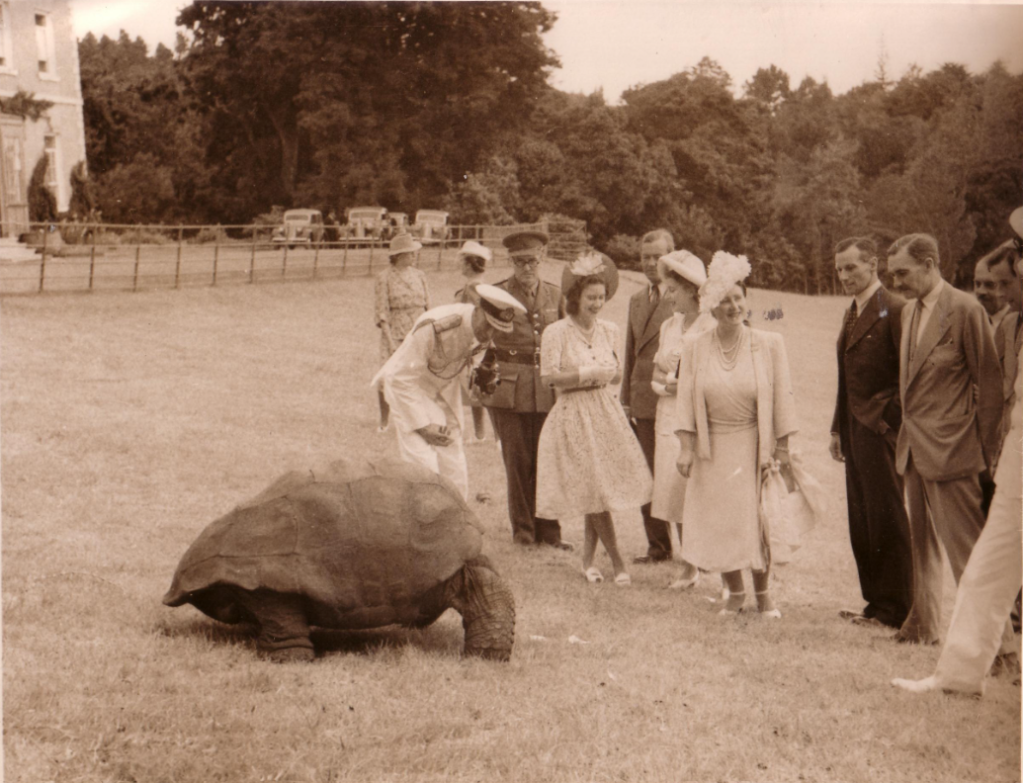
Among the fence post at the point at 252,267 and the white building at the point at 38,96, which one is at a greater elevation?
the white building at the point at 38,96

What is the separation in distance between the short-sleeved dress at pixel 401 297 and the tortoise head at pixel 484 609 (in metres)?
6.13

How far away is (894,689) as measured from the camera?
16.2 feet

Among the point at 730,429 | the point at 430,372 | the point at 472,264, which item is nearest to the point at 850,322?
the point at 730,429

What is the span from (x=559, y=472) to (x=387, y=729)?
108 inches

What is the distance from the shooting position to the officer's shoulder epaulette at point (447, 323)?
6.34 metres

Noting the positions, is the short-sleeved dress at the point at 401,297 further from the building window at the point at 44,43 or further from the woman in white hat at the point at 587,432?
the woman in white hat at the point at 587,432

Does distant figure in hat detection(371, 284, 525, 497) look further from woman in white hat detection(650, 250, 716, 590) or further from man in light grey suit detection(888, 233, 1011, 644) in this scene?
man in light grey suit detection(888, 233, 1011, 644)

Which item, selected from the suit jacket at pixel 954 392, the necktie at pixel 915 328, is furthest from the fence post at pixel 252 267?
the suit jacket at pixel 954 392

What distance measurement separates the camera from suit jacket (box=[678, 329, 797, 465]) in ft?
19.4

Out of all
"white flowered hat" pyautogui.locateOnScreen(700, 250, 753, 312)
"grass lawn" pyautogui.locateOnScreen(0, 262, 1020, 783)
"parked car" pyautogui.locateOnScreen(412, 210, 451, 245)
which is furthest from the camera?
"parked car" pyautogui.locateOnScreen(412, 210, 451, 245)

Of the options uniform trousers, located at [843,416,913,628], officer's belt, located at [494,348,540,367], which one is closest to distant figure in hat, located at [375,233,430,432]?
officer's belt, located at [494,348,540,367]

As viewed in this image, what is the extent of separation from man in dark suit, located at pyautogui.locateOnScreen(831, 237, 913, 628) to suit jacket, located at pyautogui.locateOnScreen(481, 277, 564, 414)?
2.13 m

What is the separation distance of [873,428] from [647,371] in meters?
1.81

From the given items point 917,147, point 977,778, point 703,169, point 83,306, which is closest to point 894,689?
point 977,778
